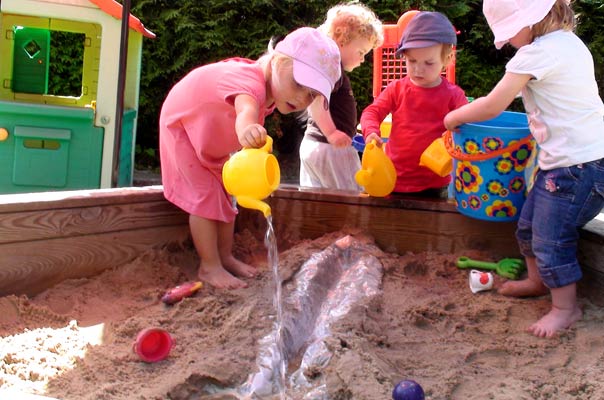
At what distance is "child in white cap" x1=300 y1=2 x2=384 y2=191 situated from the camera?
2.97 metres

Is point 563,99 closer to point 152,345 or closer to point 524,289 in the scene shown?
point 524,289

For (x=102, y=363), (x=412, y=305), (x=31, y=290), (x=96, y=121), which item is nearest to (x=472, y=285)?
(x=412, y=305)

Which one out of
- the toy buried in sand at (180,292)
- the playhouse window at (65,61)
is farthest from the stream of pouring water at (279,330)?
the playhouse window at (65,61)

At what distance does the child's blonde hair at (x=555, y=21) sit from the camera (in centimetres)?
202

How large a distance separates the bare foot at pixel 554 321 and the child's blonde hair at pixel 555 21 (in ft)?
2.63

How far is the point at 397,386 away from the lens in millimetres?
1522

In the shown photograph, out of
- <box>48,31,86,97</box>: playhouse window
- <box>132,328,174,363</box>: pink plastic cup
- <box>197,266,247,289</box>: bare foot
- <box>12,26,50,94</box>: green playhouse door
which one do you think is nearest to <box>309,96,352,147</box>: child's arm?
<box>197,266,247,289</box>: bare foot

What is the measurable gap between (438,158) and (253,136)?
907 mm

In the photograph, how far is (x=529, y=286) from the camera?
7.13ft

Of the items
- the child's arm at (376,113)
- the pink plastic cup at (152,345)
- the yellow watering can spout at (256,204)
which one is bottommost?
the pink plastic cup at (152,345)

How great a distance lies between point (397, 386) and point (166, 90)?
4.65 metres

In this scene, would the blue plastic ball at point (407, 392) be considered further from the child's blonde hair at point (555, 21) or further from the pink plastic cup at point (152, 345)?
the child's blonde hair at point (555, 21)

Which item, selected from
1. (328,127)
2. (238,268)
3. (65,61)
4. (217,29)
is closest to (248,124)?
(238,268)

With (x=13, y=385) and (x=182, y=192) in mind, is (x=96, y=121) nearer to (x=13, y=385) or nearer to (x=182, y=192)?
(x=182, y=192)
